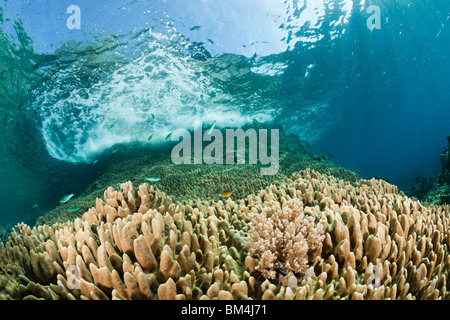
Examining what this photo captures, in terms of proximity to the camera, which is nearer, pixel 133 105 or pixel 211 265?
pixel 211 265

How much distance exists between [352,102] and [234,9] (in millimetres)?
33359

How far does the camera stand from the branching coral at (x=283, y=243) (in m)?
2.34

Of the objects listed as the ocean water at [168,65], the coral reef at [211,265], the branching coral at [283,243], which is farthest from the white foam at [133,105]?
the branching coral at [283,243]

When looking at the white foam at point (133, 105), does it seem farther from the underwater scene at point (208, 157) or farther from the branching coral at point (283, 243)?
the branching coral at point (283, 243)

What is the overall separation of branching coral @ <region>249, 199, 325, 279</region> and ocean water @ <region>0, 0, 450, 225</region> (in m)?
13.5

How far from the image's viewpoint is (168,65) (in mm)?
17062

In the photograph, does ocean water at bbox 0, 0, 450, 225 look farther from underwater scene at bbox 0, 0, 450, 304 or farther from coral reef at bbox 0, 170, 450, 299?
coral reef at bbox 0, 170, 450, 299

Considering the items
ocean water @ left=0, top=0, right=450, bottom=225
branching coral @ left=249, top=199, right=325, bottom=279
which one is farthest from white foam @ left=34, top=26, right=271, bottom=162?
branching coral @ left=249, top=199, right=325, bottom=279

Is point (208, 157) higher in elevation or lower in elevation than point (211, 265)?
higher

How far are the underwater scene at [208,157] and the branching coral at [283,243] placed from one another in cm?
2

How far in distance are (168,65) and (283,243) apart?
17.3 metres

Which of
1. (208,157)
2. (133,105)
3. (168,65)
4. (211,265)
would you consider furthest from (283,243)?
(133,105)

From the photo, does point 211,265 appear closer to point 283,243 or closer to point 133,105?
A: point 283,243

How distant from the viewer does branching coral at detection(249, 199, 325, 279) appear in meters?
2.34
